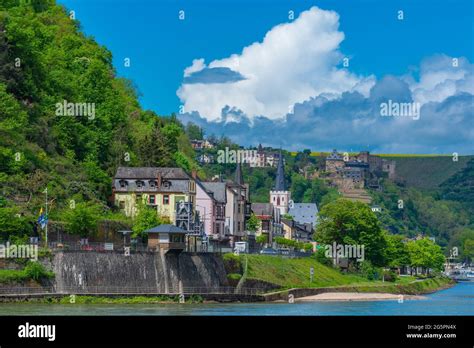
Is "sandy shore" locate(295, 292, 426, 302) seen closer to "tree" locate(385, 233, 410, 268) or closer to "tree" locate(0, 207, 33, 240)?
"tree" locate(0, 207, 33, 240)

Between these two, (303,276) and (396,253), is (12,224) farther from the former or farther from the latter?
(396,253)

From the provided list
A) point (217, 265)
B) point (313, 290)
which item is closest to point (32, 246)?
point (217, 265)

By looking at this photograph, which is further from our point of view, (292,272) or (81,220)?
(292,272)

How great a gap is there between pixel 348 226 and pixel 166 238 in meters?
49.9

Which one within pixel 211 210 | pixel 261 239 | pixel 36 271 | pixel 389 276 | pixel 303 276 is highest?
pixel 211 210

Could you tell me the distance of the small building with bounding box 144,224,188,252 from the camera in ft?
286

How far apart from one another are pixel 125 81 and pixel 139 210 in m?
84.2

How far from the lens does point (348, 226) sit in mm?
132875

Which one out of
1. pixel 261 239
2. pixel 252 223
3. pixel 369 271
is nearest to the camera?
pixel 369 271

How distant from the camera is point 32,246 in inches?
3164

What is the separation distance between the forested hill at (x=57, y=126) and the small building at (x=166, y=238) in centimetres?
1072

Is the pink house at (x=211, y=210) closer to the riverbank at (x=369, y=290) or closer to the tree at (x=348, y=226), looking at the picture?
the riverbank at (x=369, y=290)

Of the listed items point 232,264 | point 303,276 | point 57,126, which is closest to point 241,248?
point 303,276

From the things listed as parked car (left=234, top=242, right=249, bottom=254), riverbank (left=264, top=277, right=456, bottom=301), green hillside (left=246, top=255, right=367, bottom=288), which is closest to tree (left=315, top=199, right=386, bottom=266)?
riverbank (left=264, top=277, right=456, bottom=301)
